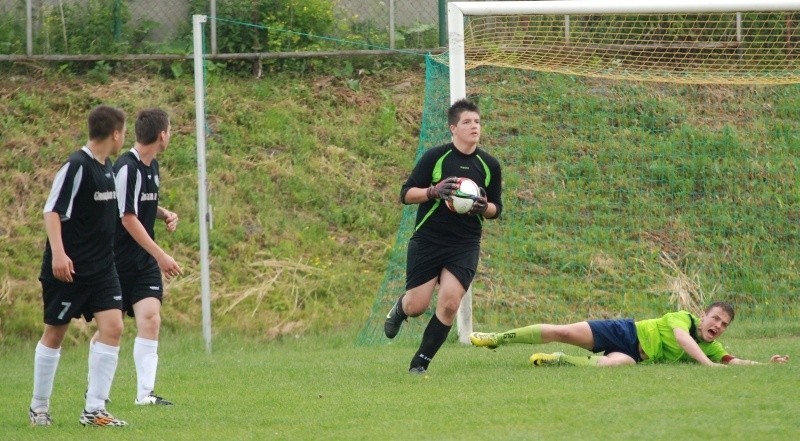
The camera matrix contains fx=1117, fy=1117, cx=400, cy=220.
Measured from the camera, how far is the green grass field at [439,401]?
19.7 ft

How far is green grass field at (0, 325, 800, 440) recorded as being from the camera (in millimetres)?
6004

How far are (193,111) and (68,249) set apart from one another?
359 inches

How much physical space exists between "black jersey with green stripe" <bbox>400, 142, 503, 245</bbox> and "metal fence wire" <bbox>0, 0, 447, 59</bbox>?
24.6 ft

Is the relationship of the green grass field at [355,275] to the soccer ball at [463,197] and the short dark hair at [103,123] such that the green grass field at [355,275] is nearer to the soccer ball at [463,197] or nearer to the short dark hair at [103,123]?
the soccer ball at [463,197]

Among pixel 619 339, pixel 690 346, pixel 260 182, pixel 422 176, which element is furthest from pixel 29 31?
pixel 690 346

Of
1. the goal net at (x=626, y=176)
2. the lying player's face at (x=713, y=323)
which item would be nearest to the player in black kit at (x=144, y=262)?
the lying player's face at (x=713, y=323)

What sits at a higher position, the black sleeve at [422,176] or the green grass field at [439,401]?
the black sleeve at [422,176]

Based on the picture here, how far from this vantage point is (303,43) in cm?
1641

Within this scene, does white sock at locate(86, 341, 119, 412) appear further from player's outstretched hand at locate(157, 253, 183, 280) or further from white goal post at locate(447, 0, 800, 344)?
white goal post at locate(447, 0, 800, 344)

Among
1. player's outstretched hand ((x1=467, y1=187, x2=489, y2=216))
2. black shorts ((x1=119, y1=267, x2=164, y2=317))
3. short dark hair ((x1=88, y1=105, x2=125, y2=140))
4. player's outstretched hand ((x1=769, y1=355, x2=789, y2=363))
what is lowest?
player's outstretched hand ((x1=769, y1=355, x2=789, y2=363))

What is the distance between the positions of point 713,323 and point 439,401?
2.35 meters

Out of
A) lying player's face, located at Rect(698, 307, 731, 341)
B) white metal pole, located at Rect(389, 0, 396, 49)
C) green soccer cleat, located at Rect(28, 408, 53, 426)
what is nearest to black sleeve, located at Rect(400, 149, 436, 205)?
lying player's face, located at Rect(698, 307, 731, 341)

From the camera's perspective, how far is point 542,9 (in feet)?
34.4

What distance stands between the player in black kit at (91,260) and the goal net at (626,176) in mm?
5184
